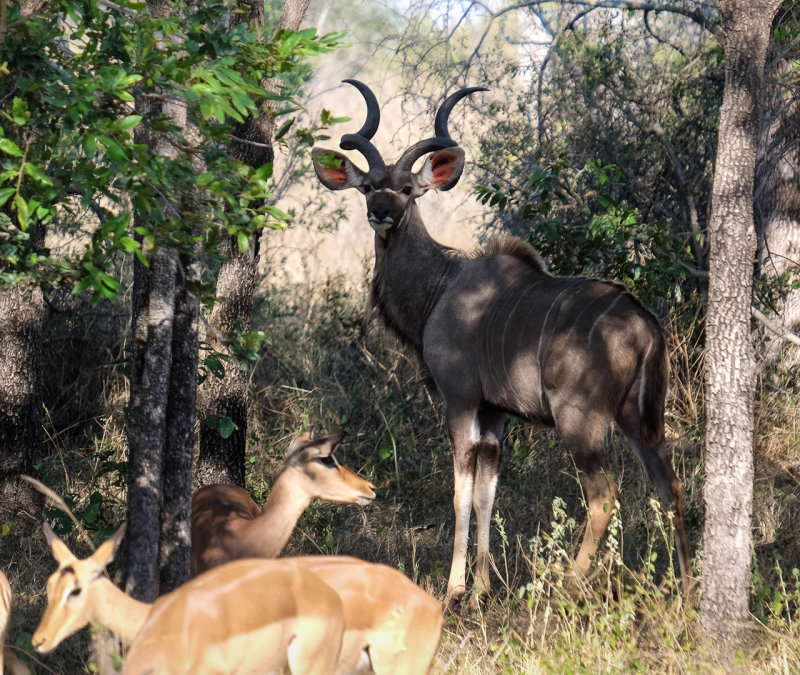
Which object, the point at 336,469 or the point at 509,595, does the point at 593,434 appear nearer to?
the point at 509,595

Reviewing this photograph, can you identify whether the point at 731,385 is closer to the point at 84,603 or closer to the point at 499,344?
→ the point at 499,344

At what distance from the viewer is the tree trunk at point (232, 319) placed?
5645 millimetres

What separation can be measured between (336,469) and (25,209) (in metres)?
1.99

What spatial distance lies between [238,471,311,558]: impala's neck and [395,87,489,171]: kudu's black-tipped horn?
2.40 meters

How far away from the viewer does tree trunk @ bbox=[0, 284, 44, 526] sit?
5797 millimetres

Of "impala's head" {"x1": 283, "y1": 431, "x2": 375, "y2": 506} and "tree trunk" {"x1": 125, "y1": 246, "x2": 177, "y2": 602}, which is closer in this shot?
"tree trunk" {"x1": 125, "y1": 246, "x2": 177, "y2": 602}

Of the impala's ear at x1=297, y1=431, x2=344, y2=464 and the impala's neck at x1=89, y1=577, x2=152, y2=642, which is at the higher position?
the impala's ear at x1=297, y1=431, x2=344, y2=464

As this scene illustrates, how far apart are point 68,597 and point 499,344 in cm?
297

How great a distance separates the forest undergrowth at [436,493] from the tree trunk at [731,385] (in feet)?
0.60

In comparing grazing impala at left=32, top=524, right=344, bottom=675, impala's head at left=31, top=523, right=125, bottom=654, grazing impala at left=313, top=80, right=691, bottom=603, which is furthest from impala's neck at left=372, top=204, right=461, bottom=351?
impala's head at left=31, top=523, right=125, bottom=654

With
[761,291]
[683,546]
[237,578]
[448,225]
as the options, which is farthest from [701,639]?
[448,225]

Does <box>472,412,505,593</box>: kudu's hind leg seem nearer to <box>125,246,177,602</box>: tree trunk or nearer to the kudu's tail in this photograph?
the kudu's tail

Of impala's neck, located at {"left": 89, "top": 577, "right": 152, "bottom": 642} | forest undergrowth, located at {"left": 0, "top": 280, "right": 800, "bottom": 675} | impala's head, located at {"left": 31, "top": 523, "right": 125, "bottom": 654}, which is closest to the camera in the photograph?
impala's head, located at {"left": 31, "top": 523, "right": 125, "bottom": 654}

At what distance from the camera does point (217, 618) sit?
275 cm
